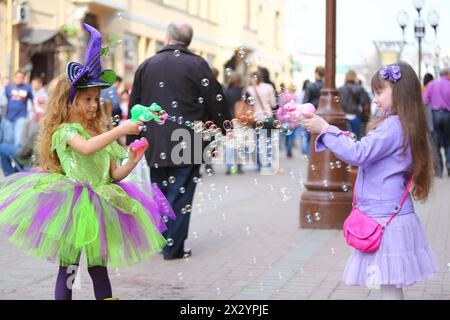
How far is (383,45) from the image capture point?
36.8 meters

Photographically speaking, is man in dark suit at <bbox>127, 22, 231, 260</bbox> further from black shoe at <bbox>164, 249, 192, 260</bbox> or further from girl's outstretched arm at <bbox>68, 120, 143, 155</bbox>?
girl's outstretched arm at <bbox>68, 120, 143, 155</bbox>

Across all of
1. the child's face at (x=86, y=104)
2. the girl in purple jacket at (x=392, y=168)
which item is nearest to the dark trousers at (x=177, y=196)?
the child's face at (x=86, y=104)

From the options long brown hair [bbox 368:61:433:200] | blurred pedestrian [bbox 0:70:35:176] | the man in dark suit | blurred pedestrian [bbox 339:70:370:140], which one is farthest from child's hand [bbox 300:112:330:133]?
blurred pedestrian [bbox 339:70:370:140]

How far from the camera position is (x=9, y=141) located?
1313 centimetres

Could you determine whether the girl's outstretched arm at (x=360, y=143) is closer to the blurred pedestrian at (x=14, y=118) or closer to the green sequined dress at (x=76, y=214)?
the green sequined dress at (x=76, y=214)

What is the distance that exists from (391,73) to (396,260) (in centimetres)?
98

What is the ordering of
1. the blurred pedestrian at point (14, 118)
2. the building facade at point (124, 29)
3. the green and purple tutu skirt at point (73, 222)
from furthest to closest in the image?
the building facade at point (124, 29), the blurred pedestrian at point (14, 118), the green and purple tutu skirt at point (73, 222)

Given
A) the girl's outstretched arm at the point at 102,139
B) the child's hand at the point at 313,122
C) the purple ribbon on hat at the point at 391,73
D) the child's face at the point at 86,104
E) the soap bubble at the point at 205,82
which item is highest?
the soap bubble at the point at 205,82

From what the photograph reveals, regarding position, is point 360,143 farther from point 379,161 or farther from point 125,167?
point 125,167

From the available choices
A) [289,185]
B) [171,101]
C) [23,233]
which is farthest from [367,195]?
[289,185]

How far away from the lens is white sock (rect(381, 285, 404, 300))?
14.8 ft

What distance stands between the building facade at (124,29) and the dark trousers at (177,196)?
1.18 meters

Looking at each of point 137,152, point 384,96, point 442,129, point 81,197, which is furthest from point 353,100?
point 81,197

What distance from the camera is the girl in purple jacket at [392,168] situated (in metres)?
4.36
